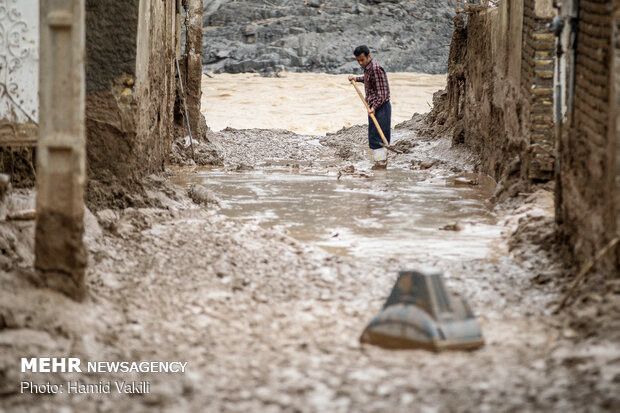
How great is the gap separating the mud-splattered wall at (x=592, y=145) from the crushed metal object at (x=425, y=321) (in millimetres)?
832

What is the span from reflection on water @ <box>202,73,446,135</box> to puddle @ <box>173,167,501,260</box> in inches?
274

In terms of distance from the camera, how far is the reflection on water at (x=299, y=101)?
1944 centimetres

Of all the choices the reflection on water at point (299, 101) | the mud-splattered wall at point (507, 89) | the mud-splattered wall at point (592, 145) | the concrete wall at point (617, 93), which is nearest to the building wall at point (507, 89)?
the mud-splattered wall at point (507, 89)

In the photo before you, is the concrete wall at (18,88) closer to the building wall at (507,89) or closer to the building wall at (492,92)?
the building wall at (507,89)

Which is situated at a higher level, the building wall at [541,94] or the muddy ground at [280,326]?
the building wall at [541,94]

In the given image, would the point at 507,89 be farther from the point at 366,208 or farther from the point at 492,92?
the point at 366,208

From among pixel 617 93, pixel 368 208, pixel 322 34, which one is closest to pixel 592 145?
pixel 617 93

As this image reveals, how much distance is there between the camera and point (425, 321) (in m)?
3.59

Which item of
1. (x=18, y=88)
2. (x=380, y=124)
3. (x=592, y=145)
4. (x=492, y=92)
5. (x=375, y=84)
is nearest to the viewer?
(x=592, y=145)

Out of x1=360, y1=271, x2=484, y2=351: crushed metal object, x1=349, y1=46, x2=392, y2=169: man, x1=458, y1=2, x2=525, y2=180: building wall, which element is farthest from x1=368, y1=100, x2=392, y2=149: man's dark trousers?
x1=360, y1=271, x2=484, y2=351: crushed metal object

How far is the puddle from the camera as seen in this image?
19.2ft

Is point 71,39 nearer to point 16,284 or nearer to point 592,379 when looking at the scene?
point 16,284

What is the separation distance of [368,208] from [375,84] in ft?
14.3

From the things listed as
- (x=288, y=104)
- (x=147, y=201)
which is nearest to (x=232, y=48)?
(x=288, y=104)
